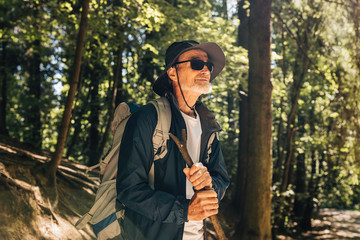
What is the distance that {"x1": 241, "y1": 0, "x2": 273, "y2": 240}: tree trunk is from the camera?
622cm

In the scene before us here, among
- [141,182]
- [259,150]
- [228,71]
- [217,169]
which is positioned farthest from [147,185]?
[228,71]

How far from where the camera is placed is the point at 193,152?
257 cm

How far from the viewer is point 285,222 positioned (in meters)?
10.3

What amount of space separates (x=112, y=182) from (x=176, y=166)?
17.9 inches

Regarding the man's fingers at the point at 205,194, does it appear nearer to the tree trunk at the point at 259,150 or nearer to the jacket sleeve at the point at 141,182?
the jacket sleeve at the point at 141,182

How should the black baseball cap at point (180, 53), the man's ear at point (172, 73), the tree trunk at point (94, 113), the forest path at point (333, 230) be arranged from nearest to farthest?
the black baseball cap at point (180, 53) → the man's ear at point (172, 73) → the forest path at point (333, 230) → the tree trunk at point (94, 113)

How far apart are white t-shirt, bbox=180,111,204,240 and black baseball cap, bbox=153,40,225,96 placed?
1.14 ft

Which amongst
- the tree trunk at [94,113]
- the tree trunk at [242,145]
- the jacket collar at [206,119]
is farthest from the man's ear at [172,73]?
the tree trunk at [94,113]

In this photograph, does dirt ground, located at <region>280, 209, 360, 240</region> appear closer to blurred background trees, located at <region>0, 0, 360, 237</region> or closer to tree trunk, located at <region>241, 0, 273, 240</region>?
blurred background trees, located at <region>0, 0, 360, 237</region>

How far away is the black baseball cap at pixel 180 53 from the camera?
104 inches

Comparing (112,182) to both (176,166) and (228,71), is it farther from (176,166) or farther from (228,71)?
(228,71)

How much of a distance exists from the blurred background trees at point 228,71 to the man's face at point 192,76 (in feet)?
14.5

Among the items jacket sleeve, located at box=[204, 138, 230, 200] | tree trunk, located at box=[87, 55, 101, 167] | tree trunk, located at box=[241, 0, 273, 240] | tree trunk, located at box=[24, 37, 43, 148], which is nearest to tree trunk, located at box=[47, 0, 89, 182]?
tree trunk, located at box=[241, 0, 273, 240]

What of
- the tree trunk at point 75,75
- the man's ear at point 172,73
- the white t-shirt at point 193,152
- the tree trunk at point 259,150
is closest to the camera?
the white t-shirt at point 193,152
